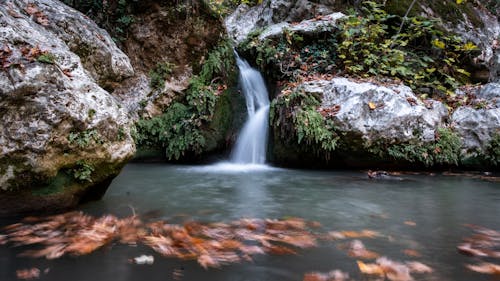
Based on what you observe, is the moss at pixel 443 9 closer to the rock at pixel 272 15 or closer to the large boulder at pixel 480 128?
the rock at pixel 272 15

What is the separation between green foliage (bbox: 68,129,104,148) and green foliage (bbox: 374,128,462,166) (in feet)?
19.1

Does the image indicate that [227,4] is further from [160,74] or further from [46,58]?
[46,58]

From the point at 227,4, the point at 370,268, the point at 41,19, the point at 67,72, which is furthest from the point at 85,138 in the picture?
the point at 227,4

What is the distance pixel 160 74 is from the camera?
9570 millimetres

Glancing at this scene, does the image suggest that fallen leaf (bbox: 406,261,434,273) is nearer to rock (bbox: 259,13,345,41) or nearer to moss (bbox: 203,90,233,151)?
moss (bbox: 203,90,233,151)

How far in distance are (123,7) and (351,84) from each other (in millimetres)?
6478

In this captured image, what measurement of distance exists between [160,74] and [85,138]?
5.99m

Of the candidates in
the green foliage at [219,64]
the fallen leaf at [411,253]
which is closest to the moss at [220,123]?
the green foliage at [219,64]

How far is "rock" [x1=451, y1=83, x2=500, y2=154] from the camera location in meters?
7.99

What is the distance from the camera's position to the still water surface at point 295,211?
2570mm

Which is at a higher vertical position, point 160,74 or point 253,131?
point 160,74

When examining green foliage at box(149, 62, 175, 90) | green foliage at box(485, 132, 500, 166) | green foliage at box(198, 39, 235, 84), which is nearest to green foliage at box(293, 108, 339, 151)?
green foliage at box(198, 39, 235, 84)

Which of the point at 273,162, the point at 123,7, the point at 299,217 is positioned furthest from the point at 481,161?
the point at 123,7

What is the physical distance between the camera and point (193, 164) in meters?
9.23
